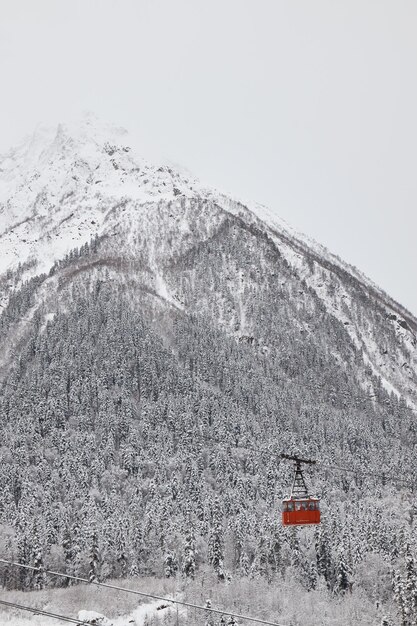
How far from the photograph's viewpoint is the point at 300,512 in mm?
48094

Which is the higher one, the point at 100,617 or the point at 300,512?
the point at 300,512

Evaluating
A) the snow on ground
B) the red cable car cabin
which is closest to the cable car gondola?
the red cable car cabin

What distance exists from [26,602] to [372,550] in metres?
65.2

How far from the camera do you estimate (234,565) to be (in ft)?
450

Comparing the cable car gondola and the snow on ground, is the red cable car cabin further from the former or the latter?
the snow on ground

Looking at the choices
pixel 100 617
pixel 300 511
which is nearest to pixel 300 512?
pixel 300 511

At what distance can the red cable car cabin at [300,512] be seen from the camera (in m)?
47.8

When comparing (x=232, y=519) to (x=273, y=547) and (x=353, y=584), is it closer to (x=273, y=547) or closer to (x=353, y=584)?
(x=273, y=547)

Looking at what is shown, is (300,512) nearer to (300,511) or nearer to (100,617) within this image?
(300,511)

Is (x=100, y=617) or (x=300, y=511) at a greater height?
(x=300, y=511)

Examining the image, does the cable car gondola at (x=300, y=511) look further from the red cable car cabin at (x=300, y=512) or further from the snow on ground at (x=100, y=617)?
the snow on ground at (x=100, y=617)

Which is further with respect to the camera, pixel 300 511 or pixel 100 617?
pixel 100 617

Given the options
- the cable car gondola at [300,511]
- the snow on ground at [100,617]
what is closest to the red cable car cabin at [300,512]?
the cable car gondola at [300,511]

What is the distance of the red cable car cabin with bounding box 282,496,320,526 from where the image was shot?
47.8 meters
